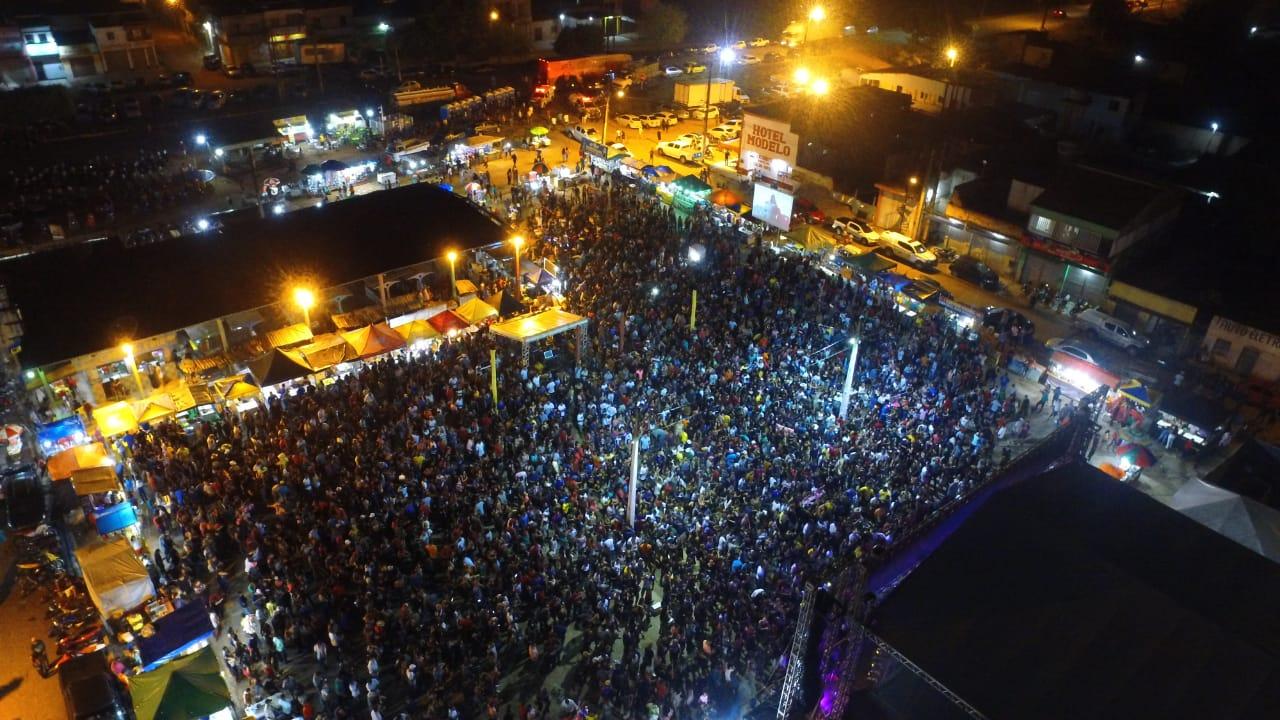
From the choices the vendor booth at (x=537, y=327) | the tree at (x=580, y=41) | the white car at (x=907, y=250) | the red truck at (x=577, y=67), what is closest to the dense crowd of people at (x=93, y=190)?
the vendor booth at (x=537, y=327)

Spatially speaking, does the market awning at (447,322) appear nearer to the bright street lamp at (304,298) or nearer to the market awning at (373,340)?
the market awning at (373,340)

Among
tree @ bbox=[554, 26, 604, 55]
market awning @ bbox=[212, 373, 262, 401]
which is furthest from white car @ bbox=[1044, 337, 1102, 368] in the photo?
tree @ bbox=[554, 26, 604, 55]

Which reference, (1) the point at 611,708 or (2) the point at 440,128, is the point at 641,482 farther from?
(2) the point at 440,128

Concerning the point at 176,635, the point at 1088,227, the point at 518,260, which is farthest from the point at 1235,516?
the point at 176,635

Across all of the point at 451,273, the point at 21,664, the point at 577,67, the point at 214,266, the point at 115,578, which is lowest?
the point at 21,664

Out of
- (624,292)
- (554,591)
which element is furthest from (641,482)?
(624,292)

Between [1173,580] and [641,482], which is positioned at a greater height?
[1173,580]

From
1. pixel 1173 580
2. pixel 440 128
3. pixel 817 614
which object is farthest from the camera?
pixel 440 128

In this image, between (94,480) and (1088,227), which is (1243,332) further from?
(94,480)
